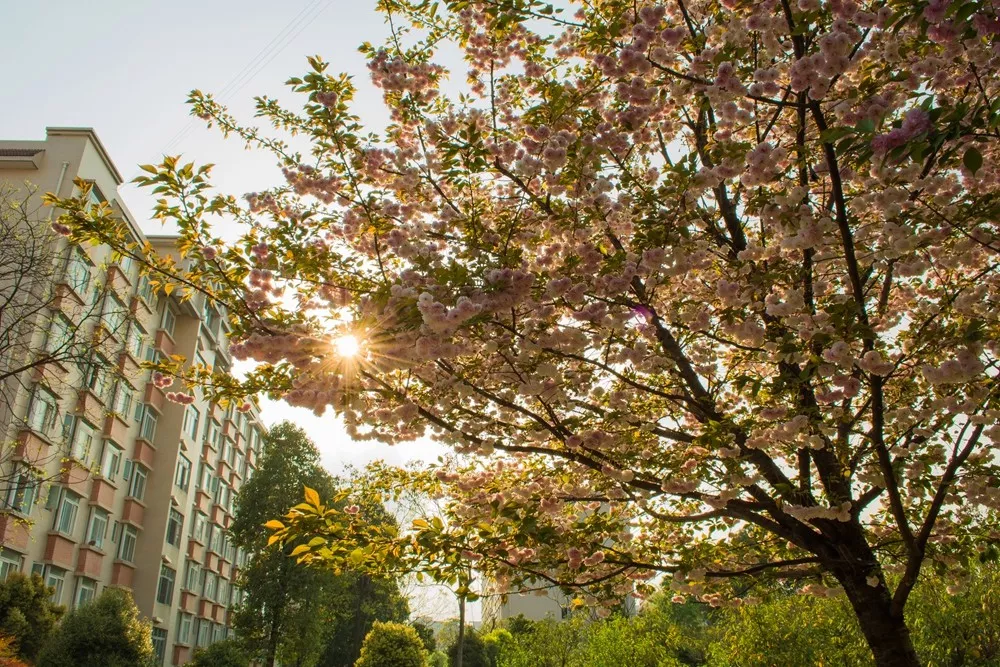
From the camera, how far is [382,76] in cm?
613

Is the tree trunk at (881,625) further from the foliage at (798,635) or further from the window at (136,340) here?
the window at (136,340)

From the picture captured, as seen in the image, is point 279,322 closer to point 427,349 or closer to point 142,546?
point 427,349

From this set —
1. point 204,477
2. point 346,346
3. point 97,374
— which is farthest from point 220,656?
point 346,346

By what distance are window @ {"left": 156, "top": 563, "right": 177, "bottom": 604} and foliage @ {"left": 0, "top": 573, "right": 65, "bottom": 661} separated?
821 centimetres

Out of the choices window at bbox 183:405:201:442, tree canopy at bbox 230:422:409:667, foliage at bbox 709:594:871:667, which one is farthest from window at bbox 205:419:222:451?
foliage at bbox 709:594:871:667

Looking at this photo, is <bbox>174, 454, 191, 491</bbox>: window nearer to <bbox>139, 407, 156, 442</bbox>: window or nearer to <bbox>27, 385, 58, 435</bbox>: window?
<bbox>139, 407, 156, 442</bbox>: window

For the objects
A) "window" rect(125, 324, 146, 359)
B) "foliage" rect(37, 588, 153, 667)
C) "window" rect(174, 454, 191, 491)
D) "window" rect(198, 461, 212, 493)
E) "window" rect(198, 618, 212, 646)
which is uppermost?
"window" rect(125, 324, 146, 359)

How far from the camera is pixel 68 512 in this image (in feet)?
60.6

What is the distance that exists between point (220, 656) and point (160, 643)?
10.0ft

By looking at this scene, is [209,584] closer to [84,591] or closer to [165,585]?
[165,585]

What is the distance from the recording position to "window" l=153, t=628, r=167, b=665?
78.1 feet

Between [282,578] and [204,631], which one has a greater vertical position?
[282,578]

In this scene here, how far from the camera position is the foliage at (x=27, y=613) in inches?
556

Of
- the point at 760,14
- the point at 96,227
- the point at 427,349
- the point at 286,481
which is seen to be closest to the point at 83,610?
the point at 286,481
